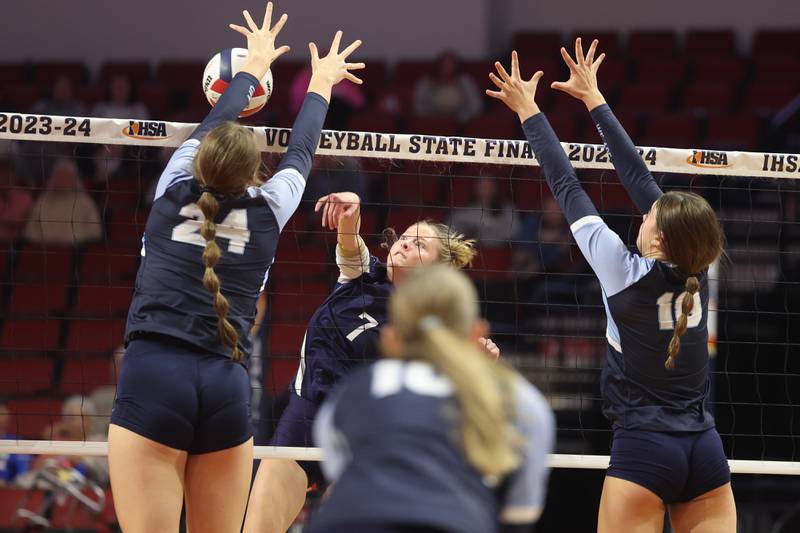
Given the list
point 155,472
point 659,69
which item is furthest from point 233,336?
point 659,69

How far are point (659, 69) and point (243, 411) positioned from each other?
9.67 meters

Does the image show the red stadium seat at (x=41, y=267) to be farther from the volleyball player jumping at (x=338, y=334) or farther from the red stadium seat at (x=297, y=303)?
the volleyball player jumping at (x=338, y=334)

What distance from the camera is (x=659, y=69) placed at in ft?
40.3

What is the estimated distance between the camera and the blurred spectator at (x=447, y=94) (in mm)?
11891

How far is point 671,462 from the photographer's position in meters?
3.79

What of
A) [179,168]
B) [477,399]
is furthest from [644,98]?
[477,399]

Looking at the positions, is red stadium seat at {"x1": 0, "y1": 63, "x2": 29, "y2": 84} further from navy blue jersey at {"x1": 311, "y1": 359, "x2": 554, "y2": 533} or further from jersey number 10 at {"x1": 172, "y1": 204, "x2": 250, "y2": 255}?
navy blue jersey at {"x1": 311, "y1": 359, "x2": 554, "y2": 533}

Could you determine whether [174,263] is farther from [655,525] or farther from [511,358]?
[511,358]

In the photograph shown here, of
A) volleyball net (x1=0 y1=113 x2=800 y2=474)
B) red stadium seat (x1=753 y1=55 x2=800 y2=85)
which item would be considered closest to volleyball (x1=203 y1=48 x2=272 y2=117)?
volleyball net (x1=0 y1=113 x2=800 y2=474)

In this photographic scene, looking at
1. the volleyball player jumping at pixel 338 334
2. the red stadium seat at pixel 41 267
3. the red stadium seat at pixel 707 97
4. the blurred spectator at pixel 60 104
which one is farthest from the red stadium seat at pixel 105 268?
the red stadium seat at pixel 707 97

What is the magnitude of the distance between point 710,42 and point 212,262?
1072 cm

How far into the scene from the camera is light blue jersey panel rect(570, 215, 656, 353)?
3836 millimetres

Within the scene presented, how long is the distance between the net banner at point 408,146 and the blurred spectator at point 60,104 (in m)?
7.28

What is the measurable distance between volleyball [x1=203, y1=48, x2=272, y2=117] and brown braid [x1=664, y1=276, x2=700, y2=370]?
1829 mm
